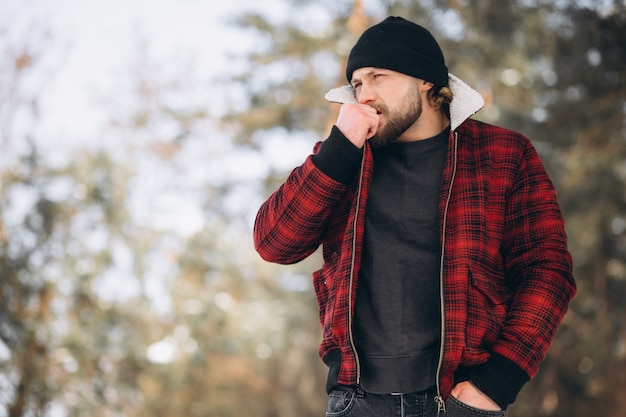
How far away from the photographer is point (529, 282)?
2.29 m

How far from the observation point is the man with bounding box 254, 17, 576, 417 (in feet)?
7.14

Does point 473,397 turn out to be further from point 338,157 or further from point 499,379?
point 338,157

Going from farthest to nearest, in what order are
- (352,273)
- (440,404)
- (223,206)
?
(223,206) < (352,273) < (440,404)

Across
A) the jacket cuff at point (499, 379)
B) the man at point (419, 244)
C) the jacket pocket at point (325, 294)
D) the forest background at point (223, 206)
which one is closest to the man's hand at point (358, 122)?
the man at point (419, 244)

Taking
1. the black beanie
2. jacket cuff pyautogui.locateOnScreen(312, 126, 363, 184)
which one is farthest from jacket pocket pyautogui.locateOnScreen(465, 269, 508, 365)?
the black beanie

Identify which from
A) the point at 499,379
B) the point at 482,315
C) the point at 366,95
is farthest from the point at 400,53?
the point at 499,379

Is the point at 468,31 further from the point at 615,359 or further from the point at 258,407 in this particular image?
the point at 258,407

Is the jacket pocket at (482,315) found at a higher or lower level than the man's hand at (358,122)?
lower

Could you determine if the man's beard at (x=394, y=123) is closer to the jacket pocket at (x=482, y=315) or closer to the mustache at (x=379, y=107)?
the mustache at (x=379, y=107)

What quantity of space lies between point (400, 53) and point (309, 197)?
24.2 inches

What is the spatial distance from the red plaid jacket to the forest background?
138 inches

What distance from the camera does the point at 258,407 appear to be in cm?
1303

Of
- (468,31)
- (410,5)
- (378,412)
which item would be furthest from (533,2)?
(378,412)

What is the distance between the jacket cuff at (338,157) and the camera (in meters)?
2.27
